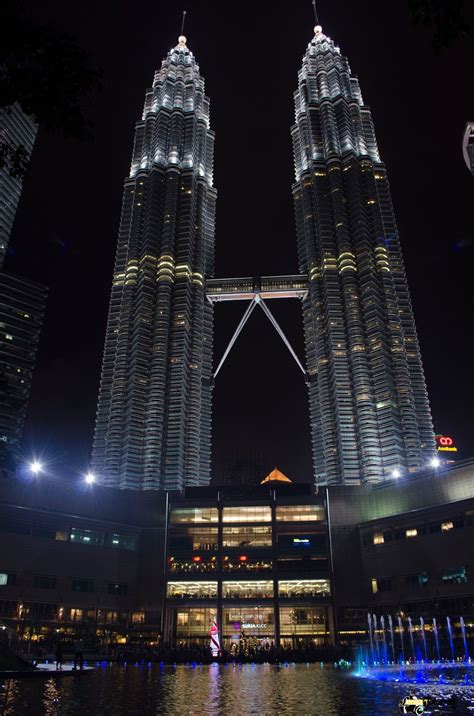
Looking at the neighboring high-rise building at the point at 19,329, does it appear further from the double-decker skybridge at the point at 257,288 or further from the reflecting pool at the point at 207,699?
the reflecting pool at the point at 207,699

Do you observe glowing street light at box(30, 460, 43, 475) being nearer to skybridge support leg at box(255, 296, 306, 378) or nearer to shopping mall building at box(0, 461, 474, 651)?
shopping mall building at box(0, 461, 474, 651)

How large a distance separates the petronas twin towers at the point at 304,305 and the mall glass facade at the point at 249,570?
3491 cm

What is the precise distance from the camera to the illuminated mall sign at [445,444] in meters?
133

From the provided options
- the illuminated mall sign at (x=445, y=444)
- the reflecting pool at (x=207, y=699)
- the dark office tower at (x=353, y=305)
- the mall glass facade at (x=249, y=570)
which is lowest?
the reflecting pool at (x=207, y=699)

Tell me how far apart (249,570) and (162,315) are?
77.6 m

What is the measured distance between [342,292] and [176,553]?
8473 centimetres

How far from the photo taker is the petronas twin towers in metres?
138

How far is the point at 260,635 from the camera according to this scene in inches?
3757

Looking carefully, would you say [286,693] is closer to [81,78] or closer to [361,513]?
[81,78]

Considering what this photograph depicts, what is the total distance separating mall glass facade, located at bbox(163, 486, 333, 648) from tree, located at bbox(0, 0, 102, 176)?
95.2 meters

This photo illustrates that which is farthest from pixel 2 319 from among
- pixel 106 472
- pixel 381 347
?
pixel 381 347

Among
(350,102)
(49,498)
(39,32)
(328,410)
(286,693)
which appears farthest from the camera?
(350,102)

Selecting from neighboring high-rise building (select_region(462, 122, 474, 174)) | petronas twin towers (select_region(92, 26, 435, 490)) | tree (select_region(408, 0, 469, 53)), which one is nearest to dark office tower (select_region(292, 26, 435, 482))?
petronas twin towers (select_region(92, 26, 435, 490))

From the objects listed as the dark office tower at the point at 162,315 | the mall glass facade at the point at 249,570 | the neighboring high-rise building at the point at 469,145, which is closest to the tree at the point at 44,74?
the mall glass facade at the point at 249,570
